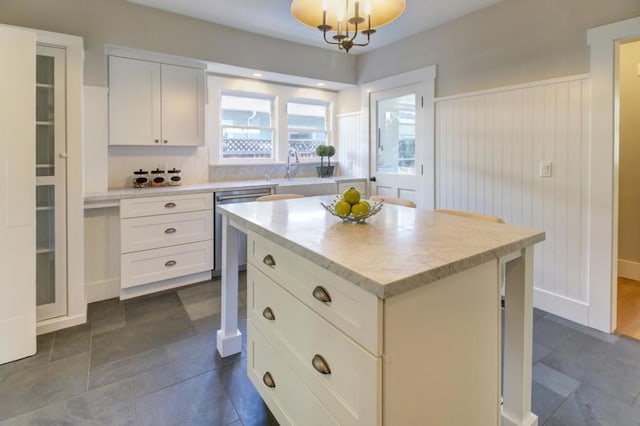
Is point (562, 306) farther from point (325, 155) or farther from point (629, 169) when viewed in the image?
point (325, 155)

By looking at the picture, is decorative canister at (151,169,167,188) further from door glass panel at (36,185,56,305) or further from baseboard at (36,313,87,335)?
baseboard at (36,313,87,335)

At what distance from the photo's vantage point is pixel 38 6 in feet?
8.96

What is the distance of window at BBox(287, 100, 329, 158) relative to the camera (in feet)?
15.8

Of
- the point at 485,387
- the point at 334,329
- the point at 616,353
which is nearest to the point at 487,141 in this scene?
the point at 616,353

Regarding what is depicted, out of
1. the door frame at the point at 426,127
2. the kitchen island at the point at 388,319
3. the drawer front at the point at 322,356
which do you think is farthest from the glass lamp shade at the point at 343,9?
the door frame at the point at 426,127

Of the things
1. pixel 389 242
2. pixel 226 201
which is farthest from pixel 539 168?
pixel 226 201

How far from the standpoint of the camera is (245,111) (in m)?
4.40

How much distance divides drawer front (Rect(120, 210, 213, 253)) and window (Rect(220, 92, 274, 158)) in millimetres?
1122

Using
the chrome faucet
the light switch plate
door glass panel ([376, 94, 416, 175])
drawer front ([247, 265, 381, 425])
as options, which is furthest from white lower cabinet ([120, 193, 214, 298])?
the light switch plate

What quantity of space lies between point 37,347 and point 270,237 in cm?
205

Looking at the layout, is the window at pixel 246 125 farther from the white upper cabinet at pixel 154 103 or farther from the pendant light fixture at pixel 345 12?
the pendant light fixture at pixel 345 12

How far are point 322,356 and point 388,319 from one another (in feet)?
1.24

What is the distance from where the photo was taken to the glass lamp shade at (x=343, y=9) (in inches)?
75.0

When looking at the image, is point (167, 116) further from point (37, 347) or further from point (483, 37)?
point (483, 37)
